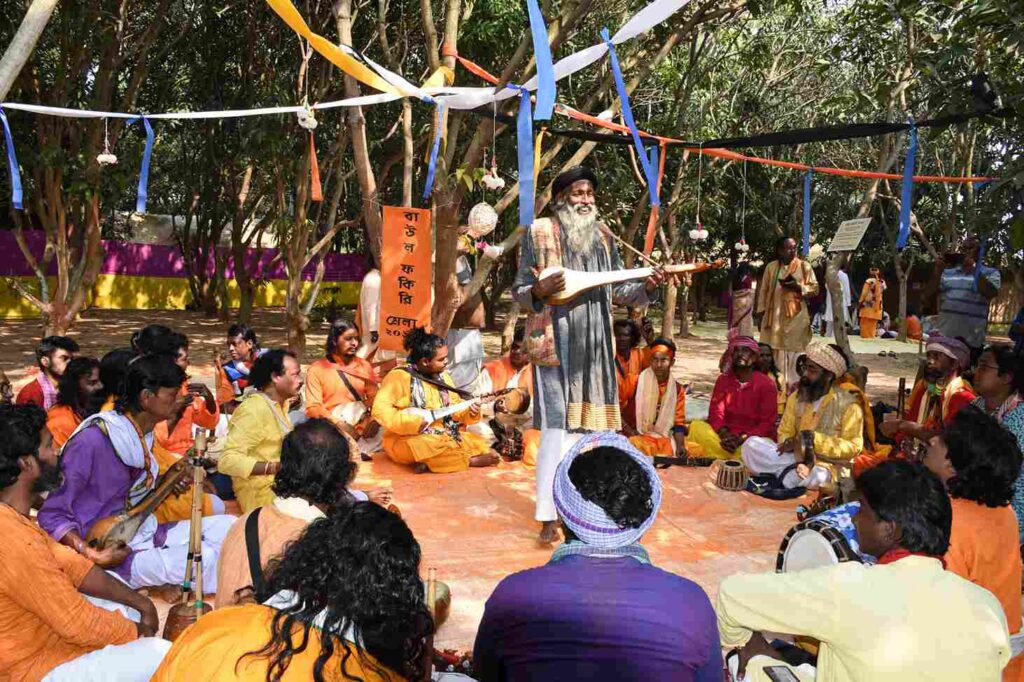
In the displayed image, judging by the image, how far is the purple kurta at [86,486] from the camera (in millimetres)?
3688

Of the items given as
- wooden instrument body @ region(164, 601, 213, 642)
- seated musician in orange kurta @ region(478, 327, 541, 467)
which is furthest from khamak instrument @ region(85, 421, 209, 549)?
seated musician in orange kurta @ region(478, 327, 541, 467)

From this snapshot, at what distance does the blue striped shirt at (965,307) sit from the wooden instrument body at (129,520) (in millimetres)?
7616

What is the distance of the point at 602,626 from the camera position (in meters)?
1.90

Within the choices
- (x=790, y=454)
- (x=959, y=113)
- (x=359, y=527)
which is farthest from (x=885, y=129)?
(x=359, y=527)

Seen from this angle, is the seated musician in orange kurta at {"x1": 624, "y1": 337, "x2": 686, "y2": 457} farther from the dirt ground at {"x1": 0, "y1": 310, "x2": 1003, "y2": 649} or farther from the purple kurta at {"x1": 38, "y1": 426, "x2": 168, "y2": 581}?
the purple kurta at {"x1": 38, "y1": 426, "x2": 168, "y2": 581}

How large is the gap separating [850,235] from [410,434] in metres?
4.27

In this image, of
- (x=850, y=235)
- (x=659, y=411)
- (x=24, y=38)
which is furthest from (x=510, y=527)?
(x=850, y=235)

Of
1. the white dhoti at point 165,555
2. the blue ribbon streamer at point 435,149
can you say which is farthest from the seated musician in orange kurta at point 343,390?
the white dhoti at point 165,555

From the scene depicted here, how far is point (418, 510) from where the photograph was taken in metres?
5.61

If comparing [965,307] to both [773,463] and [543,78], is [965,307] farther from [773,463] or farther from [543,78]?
[543,78]

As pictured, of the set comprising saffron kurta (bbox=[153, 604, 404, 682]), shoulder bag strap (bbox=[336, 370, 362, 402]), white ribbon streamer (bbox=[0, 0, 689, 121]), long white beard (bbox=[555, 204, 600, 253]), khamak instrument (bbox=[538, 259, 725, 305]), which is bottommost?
shoulder bag strap (bbox=[336, 370, 362, 402])

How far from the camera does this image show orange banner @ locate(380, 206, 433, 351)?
7.43 metres

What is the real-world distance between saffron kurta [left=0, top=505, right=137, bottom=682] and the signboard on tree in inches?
262

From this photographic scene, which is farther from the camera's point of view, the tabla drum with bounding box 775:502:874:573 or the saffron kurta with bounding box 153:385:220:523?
the saffron kurta with bounding box 153:385:220:523
